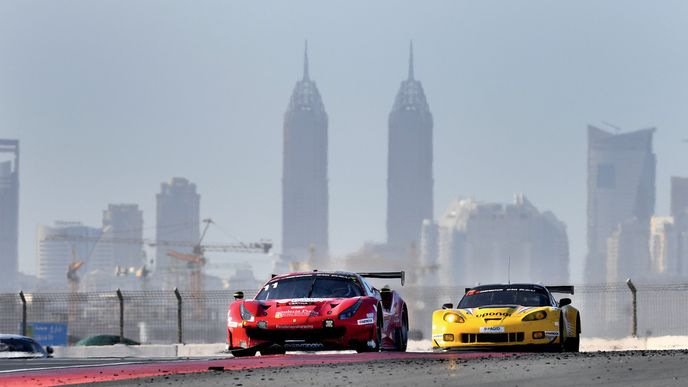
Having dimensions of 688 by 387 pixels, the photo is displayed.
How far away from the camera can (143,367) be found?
16781mm

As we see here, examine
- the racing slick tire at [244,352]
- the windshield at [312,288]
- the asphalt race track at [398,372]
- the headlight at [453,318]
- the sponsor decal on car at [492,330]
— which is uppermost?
the windshield at [312,288]

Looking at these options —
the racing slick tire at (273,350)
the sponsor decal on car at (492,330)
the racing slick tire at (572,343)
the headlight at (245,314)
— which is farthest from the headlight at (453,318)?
the headlight at (245,314)

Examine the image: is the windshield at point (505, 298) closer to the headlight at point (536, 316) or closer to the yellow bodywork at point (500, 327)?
the yellow bodywork at point (500, 327)

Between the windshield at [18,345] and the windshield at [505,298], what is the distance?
30.0 ft

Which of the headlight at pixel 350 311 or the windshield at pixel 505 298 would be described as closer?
the headlight at pixel 350 311

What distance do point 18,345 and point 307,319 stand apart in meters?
9.97

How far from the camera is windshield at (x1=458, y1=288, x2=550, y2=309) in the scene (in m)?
22.2

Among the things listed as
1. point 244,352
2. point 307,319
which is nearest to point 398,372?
point 307,319

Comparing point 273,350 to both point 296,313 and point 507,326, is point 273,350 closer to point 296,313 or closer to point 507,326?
point 296,313

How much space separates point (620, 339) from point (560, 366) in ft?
53.9

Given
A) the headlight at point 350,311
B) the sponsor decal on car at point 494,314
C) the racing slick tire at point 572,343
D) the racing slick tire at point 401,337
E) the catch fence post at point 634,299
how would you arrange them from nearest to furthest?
the headlight at point 350,311 < the sponsor decal on car at point 494,314 < the racing slick tire at point 572,343 < the racing slick tire at point 401,337 < the catch fence post at point 634,299

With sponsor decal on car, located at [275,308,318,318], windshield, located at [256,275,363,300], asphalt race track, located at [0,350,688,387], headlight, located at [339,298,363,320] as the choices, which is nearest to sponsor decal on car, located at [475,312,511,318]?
windshield, located at [256,275,363,300]

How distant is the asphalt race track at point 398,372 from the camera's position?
540 inches

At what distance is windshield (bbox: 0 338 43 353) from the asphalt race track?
10.5m
